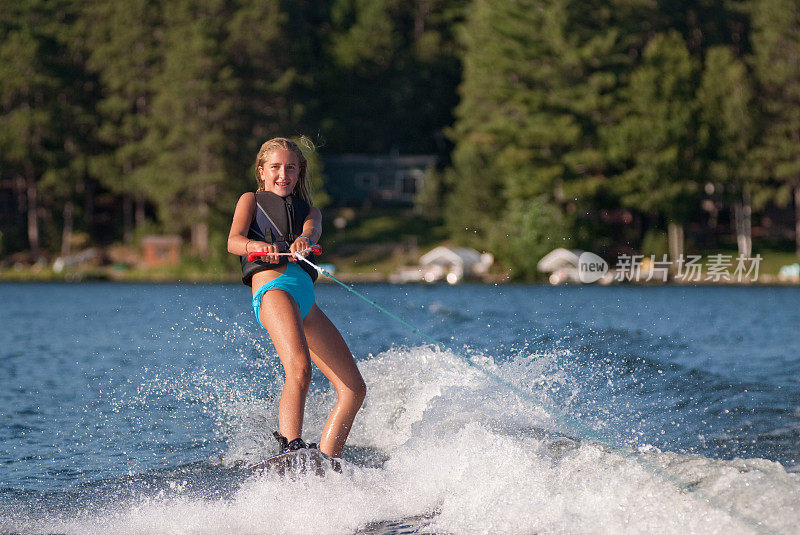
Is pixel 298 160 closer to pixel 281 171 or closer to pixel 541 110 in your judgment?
pixel 281 171

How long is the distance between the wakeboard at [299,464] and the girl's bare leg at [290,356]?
0.16 m

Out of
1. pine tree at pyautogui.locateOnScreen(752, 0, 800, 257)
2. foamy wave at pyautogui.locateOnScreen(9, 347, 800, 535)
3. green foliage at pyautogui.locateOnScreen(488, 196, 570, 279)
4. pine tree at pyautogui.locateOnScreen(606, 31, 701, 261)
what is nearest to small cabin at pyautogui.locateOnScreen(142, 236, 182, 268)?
green foliage at pyautogui.locateOnScreen(488, 196, 570, 279)

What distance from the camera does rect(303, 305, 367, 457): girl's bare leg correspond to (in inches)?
225

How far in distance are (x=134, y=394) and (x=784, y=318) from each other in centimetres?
1437

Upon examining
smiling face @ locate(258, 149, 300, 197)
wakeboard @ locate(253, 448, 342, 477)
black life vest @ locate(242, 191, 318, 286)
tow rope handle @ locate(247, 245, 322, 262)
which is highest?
smiling face @ locate(258, 149, 300, 197)

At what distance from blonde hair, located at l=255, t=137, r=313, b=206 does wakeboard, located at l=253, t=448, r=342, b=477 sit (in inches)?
54.4

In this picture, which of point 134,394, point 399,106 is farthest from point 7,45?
point 134,394

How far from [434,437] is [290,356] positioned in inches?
39.7

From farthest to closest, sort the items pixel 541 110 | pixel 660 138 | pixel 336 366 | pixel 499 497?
pixel 541 110 < pixel 660 138 < pixel 336 366 < pixel 499 497

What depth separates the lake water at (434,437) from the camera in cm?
495

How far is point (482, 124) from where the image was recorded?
47844mm

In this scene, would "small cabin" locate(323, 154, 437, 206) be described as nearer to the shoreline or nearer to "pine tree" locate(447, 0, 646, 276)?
"pine tree" locate(447, 0, 646, 276)

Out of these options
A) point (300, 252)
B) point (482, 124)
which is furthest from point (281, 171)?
point (482, 124)

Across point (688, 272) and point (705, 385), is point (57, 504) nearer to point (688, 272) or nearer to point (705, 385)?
point (705, 385)
